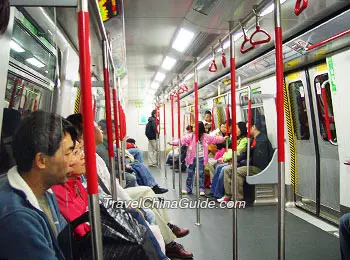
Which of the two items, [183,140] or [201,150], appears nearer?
[201,150]

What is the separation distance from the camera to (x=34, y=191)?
1.08 m

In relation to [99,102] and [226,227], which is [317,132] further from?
[99,102]

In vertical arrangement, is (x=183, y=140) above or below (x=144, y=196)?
above

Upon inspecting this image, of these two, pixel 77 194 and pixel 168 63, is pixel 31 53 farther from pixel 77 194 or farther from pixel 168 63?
pixel 168 63

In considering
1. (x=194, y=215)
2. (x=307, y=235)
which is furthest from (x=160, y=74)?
(x=307, y=235)

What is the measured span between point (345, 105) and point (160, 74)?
4620mm

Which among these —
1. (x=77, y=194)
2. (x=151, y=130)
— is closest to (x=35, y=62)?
(x=77, y=194)

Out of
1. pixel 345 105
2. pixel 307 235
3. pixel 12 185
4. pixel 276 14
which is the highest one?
pixel 276 14

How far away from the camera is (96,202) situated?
1.12 m

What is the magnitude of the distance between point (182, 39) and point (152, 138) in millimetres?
6434

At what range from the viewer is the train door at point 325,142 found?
14.3 ft

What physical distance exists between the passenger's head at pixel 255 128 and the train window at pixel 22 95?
476 cm

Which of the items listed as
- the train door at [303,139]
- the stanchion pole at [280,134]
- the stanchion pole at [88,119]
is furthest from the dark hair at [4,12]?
the train door at [303,139]

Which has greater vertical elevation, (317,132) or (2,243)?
(317,132)
